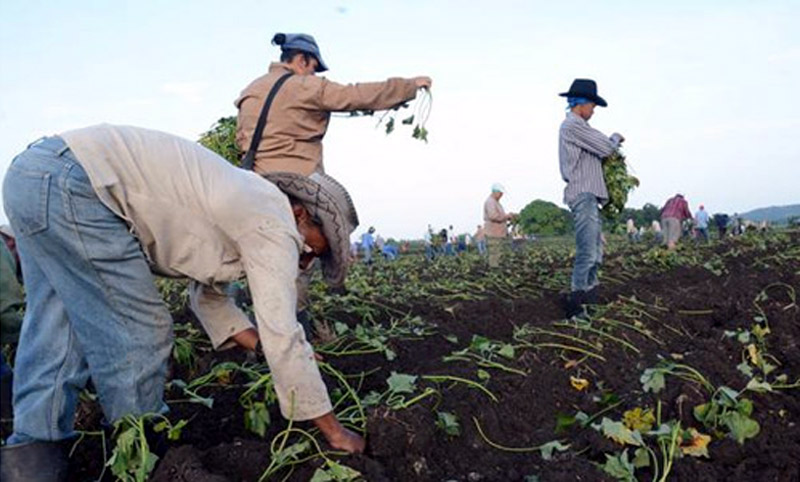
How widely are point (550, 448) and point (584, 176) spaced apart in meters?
3.51

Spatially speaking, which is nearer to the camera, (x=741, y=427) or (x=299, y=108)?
(x=741, y=427)

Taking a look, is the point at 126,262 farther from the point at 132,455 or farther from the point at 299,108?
the point at 299,108

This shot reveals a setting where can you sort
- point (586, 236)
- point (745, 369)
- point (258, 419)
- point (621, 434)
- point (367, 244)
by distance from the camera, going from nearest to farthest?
point (621, 434)
point (258, 419)
point (745, 369)
point (586, 236)
point (367, 244)

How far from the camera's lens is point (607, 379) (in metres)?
3.77

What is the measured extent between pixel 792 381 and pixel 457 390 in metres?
1.59

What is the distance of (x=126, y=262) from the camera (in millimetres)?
2611

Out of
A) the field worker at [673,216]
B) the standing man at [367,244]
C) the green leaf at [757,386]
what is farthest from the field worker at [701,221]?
the green leaf at [757,386]

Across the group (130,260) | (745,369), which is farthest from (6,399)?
(745,369)

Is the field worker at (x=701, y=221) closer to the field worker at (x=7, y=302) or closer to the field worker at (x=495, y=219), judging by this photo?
the field worker at (x=495, y=219)

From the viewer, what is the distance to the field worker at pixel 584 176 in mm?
5977

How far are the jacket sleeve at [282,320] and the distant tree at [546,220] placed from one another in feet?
163

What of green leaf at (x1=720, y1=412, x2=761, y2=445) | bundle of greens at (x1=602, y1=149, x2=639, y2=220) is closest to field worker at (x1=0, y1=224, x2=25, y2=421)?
green leaf at (x1=720, y1=412, x2=761, y2=445)

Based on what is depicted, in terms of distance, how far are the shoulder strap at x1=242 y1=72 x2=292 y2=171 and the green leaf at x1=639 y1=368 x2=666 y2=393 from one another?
2.27 m

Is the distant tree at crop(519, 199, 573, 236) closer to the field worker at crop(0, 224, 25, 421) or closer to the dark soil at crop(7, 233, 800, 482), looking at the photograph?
the dark soil at crop(7, 233, 800, 482)
